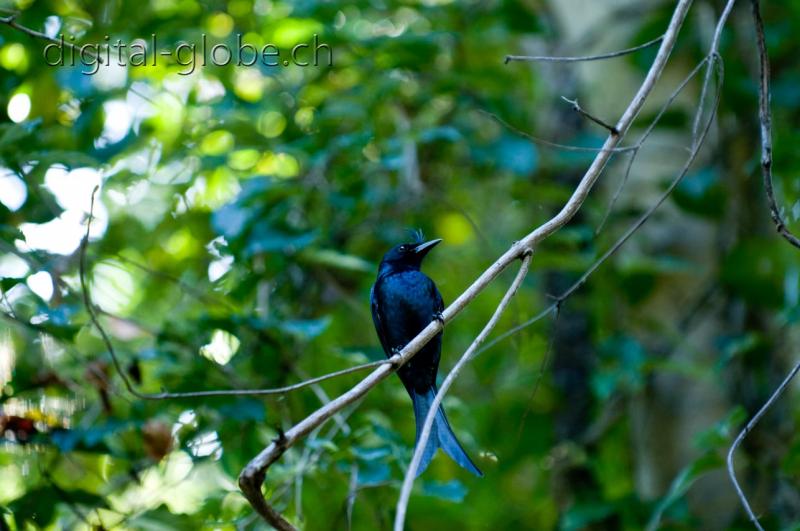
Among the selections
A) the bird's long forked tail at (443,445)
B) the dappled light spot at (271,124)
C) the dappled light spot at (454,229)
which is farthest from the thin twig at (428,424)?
the dappled light spot at (454,229)

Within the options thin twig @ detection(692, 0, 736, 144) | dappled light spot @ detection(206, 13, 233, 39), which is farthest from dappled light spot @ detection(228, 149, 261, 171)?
thin twig @ detection(692, 0, 736, 144)

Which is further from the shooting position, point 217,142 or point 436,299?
point 217,142

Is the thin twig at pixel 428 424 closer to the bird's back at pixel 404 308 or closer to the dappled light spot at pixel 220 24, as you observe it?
the bird's back at pixel 404 308

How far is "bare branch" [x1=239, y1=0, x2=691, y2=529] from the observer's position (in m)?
1.88

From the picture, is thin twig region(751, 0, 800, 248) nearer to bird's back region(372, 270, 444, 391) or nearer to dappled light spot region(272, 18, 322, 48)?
bird's back region(372, 270, 444, 391)

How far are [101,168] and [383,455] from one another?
1.77 m

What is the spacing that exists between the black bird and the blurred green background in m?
0.28

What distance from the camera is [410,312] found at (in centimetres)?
337

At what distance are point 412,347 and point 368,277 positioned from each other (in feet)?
8.90

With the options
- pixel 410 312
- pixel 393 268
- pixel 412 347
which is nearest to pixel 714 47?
pixel 412 347

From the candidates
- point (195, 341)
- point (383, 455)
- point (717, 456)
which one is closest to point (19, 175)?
point (195, 341)

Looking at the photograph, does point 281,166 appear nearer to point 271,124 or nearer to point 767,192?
point 271,124

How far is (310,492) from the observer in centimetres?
432

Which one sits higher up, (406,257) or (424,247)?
(424,247)
